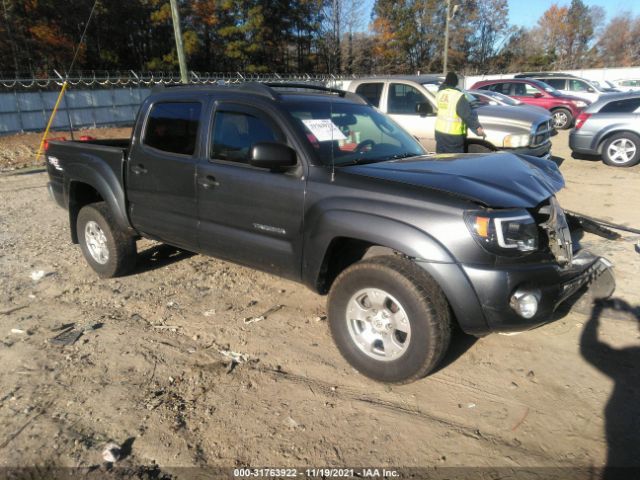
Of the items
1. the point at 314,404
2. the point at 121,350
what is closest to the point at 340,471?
the point at 314,404

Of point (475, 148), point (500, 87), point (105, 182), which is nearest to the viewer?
point (105, 182)

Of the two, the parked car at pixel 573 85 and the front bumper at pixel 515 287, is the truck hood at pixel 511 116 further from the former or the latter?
the parked car at pixel 573 85

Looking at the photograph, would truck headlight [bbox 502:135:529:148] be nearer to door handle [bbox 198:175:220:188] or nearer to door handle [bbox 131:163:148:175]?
door handle [bbox 198:175:220:188]

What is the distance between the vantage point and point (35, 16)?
115 ft

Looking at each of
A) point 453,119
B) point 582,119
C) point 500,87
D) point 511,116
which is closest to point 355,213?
point 453,119

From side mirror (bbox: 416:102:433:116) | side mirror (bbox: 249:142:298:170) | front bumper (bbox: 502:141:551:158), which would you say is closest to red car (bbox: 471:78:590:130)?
front bumper (bbox: 502:141:551:158)

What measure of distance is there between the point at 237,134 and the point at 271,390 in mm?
1920

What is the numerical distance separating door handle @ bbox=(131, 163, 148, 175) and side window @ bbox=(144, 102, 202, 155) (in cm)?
21

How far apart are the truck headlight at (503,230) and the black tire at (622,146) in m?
9.16

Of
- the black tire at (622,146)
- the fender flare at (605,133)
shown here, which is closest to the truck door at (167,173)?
the fender flare at (605,133)

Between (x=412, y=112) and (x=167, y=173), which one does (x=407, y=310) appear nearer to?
(x=167, y=173)

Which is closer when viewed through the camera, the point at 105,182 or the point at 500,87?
the point at 105,182

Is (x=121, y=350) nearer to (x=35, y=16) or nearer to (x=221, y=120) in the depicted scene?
(x=221, y=120)

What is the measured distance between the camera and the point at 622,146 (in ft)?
33.6
